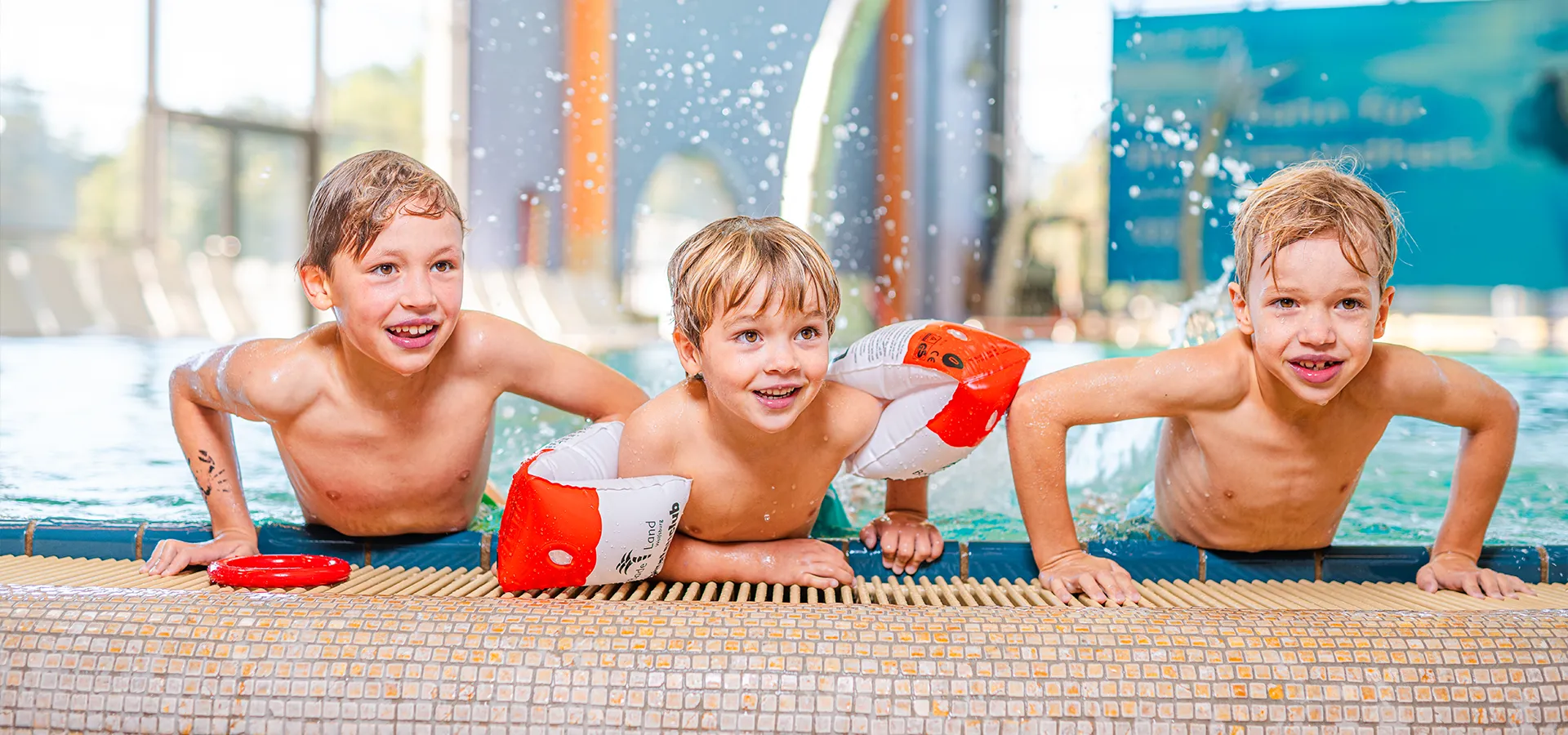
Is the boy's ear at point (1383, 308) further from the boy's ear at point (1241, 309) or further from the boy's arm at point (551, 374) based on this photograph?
the boy's arm at point (551, 374)

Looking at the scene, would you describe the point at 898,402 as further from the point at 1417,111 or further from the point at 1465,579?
the point at 1417,111

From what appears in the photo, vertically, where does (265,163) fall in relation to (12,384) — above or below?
above

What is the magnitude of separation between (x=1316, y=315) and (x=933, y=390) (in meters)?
0.56

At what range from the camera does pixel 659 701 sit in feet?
4.00

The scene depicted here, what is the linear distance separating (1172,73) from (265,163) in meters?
9.44

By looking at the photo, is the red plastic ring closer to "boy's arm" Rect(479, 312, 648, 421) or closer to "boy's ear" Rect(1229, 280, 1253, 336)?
"boy's arm" Rect(479, 312, 648, 421)

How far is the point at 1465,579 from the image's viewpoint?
174cm

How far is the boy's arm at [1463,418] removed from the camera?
6.00 ft

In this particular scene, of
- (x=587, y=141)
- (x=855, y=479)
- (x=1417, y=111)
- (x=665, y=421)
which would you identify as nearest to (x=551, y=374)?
(x=665, y=421)

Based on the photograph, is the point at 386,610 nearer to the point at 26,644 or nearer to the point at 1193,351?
the point at 26,644

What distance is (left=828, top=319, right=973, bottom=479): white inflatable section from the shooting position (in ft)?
5.73

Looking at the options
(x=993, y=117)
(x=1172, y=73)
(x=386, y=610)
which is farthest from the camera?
(x=993, y=117)

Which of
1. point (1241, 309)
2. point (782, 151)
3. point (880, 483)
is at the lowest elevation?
point (880, 483)

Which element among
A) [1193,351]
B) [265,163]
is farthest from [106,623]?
[265,163]
